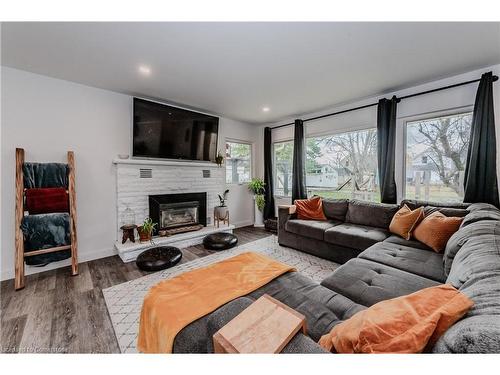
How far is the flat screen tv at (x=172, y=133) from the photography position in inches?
127

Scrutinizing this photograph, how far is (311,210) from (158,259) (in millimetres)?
2448

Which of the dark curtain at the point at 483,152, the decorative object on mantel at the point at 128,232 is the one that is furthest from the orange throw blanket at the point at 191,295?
the dark curtain at the point at 483,152

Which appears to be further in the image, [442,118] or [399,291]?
[442,118]

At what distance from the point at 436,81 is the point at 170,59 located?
3.48 metres

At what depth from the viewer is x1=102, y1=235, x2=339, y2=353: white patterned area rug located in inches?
63.1

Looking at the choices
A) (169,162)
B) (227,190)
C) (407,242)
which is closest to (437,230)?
(407,242)

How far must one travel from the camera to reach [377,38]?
1914mm

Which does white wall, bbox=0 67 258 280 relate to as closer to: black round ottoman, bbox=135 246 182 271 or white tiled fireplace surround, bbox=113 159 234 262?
white tiled fireplace surround, bbox=113 159 234 262

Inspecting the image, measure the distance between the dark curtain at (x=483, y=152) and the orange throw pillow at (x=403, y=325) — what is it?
2.61 metres

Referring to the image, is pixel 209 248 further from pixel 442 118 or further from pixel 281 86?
pixel 442 118

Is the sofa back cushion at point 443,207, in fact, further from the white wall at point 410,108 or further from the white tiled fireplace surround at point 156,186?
the white tiled fireplace surround at point 156,186

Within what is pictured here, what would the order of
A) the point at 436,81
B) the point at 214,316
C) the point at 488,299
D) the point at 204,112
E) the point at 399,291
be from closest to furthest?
1. the point at 488,299
2. the point at 214,316
3. the point at 399,291
4. the point at 436,81
5. the point at 204,112

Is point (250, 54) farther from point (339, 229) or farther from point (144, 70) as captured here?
point (339, 229)

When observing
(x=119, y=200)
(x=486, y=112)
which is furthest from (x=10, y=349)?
(x=486, y=112)
